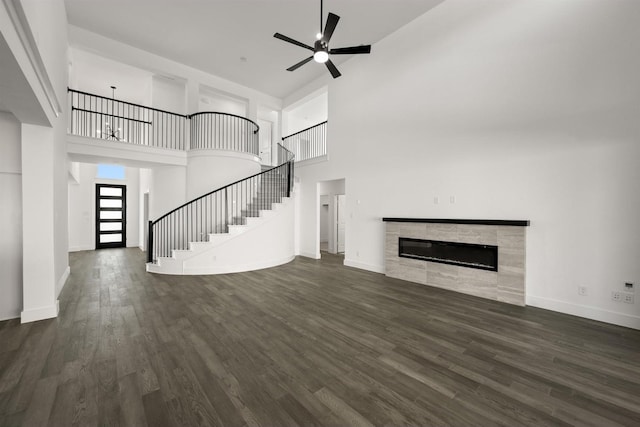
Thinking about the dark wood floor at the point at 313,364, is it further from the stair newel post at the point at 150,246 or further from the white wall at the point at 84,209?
the white wall at the point at 84,209

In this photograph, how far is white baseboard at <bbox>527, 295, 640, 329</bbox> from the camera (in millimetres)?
3190

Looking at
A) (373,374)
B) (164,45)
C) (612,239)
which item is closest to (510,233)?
(612,239)

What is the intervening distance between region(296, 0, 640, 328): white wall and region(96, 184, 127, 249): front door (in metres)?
10.3

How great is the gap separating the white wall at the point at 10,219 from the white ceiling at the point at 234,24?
382cm

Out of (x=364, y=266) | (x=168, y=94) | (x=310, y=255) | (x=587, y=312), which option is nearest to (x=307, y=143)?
(x=310, y=255)

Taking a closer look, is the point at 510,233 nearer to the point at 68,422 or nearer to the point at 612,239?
the point at 612,239

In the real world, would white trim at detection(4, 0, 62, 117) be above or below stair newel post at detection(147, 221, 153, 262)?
above

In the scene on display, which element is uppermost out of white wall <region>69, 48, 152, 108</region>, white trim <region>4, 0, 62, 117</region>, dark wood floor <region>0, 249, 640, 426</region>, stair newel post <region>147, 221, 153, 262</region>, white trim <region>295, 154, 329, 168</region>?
white wall <region>69, 48, 152, 108</region>

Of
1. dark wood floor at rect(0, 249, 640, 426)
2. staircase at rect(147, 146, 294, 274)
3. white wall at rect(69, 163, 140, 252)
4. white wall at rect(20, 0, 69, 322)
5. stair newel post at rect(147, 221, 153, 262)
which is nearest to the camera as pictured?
dark wood floor at rect(0, 249, 640, 426)

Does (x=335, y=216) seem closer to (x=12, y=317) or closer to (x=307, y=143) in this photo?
(x=307, y=143)

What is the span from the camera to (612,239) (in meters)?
3.31

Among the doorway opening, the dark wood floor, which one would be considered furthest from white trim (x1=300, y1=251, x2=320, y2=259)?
the dark wood floor

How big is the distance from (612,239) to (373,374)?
12.1 ft

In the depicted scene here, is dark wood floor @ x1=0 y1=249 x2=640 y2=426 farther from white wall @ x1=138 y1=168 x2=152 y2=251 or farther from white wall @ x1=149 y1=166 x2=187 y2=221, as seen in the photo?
white wall @ x1=138 y1=168 x2=152 y2=251
